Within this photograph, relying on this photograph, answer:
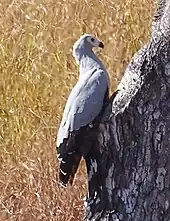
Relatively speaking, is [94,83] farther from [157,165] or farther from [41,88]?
[41,88]

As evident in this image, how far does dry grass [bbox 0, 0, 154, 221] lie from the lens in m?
2.99

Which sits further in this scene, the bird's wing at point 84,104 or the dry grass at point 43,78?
the dry grass at point 43,78

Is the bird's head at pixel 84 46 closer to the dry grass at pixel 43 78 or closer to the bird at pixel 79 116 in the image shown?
the dry grass at pixel 43 78

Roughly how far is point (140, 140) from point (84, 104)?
1.30ft

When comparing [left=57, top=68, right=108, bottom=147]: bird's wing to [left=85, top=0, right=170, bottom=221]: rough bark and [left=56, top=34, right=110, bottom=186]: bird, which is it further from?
[left=85, top=0, right=170, bottom=221]: rough bark

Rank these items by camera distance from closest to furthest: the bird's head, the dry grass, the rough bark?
the rough bark < the bird's head < the dry grass

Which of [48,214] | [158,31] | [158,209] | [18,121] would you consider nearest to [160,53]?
[158,31]

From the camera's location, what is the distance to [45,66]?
355 cm

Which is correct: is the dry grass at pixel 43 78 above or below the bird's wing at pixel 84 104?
below

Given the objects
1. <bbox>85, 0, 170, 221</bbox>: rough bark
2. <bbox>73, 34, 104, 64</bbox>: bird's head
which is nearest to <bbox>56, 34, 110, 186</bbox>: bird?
<bbox>85, 0, 170, 221</bbox>: rough bark

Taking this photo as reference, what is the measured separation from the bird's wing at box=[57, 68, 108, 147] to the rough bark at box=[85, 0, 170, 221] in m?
0.16

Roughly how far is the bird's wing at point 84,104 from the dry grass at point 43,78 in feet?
2.61

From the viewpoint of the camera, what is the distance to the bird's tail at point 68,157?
2.09m

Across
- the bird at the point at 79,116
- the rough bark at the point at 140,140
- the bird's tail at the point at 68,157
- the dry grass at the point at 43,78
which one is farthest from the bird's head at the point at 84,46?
the rough bark at the point at 140,140
